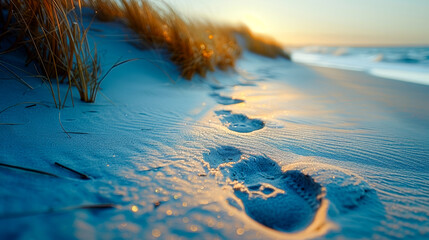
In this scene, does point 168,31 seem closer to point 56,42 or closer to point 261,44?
point 56,42

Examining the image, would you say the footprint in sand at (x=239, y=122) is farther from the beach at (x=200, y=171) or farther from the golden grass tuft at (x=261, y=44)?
the golden grass tuft at (x=261, y=44)

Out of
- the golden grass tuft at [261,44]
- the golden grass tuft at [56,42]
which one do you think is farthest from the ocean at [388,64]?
the golden grass tuft at [56,42]

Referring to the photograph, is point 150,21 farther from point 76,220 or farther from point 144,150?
point 76,220

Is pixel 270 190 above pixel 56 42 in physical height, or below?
below

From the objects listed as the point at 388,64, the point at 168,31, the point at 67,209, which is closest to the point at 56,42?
the point at 67,209

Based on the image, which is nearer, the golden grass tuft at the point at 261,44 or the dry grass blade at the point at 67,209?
the dry grass blade at the point at 67,209

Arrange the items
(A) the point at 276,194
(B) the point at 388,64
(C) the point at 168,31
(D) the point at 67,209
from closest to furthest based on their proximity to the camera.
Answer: (D) the point at 67,209 < (A) the point at 276,194 < (C) the point at 168,31 < (B) the point at 388,64

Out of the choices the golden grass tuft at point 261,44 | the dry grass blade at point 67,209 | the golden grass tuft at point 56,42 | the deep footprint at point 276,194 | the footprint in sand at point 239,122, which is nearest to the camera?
the dry grass blade at point 67,209

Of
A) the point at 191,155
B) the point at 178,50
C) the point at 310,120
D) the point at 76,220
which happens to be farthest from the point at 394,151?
the point at 178,50
